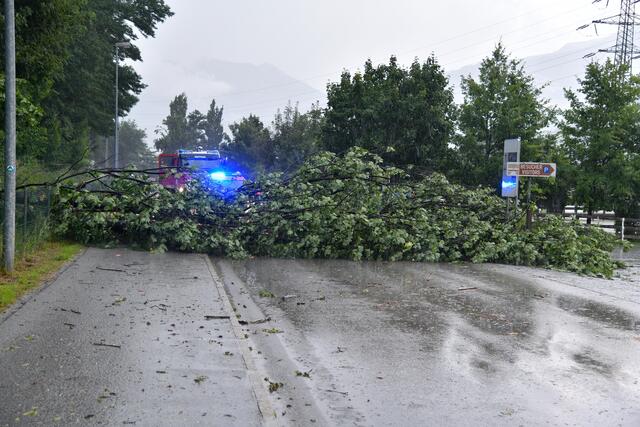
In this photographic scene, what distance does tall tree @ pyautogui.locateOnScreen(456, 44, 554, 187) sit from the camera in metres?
33.1

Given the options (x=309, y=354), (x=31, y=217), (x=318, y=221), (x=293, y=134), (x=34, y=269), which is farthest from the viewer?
(x=293, y=134)

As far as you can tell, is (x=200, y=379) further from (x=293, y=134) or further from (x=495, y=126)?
(x=293, y=134)

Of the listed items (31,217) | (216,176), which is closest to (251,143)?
(216,176)

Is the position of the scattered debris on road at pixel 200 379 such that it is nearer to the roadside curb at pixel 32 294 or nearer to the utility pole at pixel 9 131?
the roadside curb at pixel 32 294

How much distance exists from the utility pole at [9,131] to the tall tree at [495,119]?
26.6 meters

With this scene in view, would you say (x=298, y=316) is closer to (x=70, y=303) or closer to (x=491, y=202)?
(x=70, y=303)

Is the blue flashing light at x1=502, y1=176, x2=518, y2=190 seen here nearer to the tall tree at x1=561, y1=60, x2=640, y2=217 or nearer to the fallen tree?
the fallen tree

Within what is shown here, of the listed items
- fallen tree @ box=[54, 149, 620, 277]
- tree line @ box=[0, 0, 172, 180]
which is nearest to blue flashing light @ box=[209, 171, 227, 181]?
fallen tree @ box=[54, 149, 620, 277]

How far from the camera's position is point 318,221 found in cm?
1505

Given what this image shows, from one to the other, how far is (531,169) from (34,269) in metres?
12.0

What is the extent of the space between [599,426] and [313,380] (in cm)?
241

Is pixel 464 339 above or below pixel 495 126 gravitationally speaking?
below

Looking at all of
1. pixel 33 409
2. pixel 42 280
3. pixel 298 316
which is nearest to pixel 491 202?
pixel 298 316

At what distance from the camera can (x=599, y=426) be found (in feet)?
16.1
